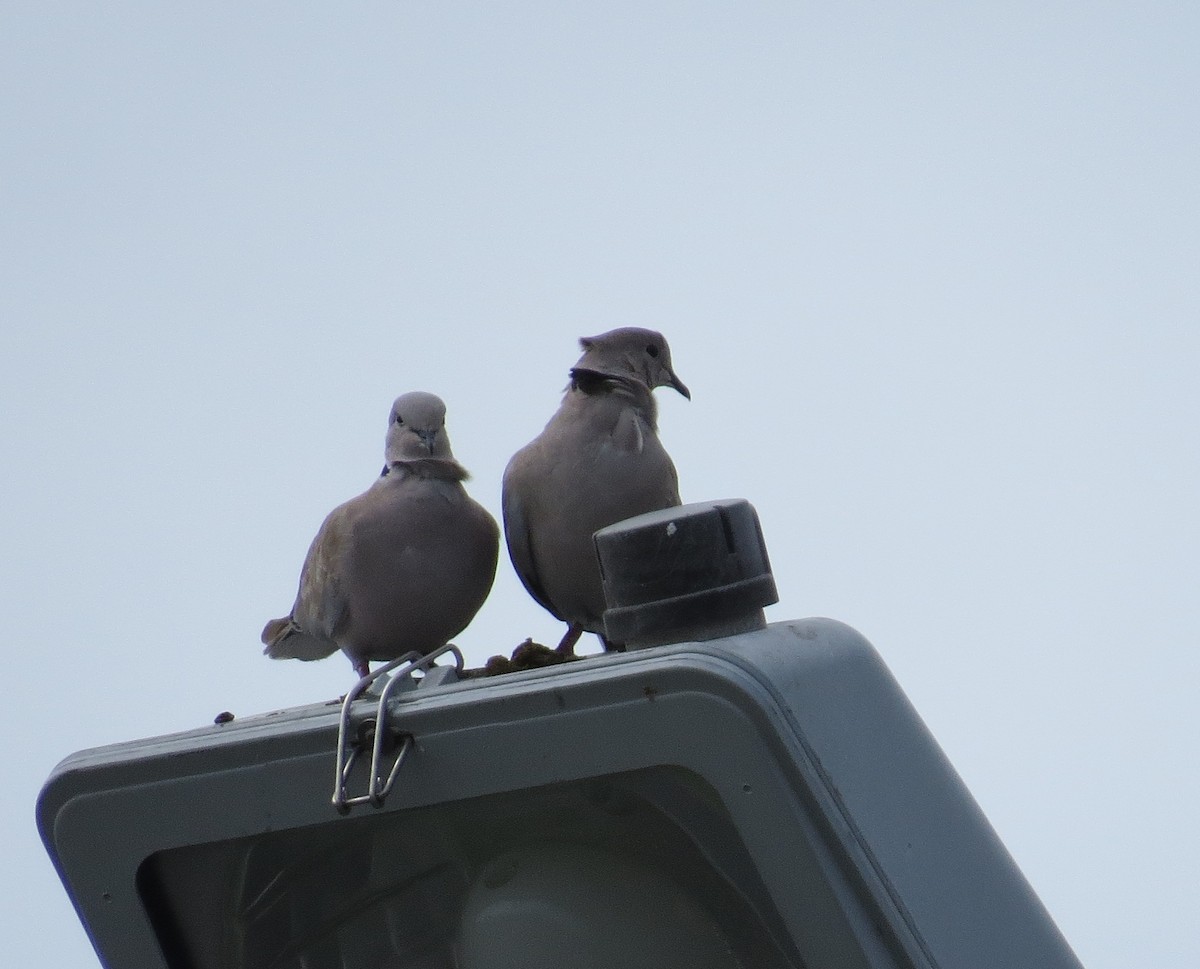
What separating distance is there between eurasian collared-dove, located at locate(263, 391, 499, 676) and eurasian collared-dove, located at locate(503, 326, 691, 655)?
0.09 m

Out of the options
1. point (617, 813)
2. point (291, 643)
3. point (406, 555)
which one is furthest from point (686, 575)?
point (291, 643)

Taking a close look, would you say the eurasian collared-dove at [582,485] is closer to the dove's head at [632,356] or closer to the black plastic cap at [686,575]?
the dove's head at [632,356]

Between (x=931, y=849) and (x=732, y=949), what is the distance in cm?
17

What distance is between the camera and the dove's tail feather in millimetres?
1866

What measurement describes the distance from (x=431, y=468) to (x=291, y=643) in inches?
13.5

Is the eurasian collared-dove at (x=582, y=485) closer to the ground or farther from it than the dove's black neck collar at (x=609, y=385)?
closer to the ground

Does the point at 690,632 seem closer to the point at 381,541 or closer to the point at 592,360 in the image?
the point at 381,541

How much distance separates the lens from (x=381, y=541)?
165cm

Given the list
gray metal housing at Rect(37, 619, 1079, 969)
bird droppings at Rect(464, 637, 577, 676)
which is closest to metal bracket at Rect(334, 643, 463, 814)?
gray metal housing at Rect(37, 619, 1079, 969)

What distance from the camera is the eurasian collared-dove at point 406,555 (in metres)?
1.65

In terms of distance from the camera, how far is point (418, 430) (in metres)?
1.72

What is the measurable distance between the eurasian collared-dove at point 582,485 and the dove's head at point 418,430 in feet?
0.42

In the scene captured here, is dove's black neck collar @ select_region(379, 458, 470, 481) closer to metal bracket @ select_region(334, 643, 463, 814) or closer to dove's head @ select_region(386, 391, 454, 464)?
dove's head @ select_region(386, 391, 454, 464)

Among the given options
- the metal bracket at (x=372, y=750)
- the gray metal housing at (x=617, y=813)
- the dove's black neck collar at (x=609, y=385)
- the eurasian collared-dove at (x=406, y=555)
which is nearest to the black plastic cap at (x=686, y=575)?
the gray metal housing at (x=617, y=813)
